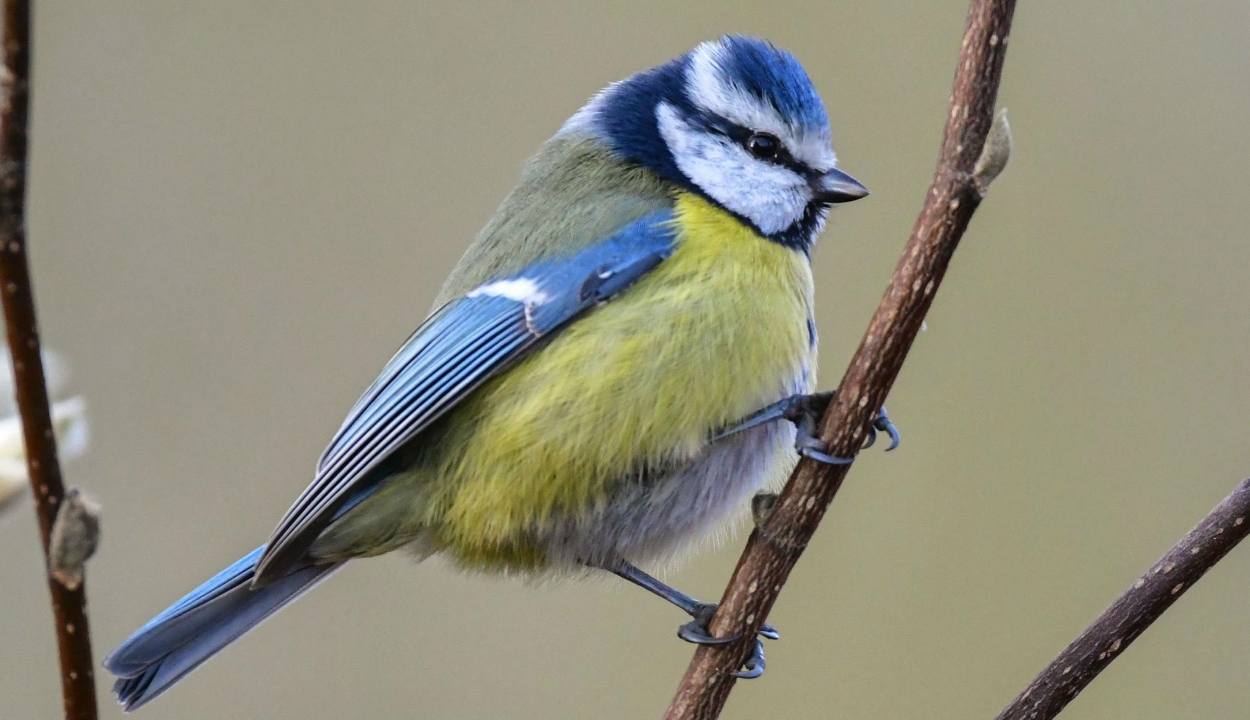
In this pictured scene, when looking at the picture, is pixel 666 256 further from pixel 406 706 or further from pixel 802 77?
pixel 406 706

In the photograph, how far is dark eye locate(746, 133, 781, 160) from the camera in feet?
4.87

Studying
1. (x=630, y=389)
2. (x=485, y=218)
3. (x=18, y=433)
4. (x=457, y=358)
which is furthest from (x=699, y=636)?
(x=485, y=218)

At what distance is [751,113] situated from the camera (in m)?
1.49

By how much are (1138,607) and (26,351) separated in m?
0.84

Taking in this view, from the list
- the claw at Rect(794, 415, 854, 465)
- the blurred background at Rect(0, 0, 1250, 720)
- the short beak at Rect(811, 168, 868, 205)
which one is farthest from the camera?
the blurred background at Rect(0, 0, 1250, 720)

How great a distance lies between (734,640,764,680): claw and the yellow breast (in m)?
0.22

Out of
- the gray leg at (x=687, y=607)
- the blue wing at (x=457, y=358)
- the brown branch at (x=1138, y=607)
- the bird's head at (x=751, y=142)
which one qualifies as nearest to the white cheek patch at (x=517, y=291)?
the blue wing at (x=457, y=358)

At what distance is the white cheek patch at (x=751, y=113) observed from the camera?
1.48 m

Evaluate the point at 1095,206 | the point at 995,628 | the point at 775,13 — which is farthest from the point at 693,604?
the point at 775,13

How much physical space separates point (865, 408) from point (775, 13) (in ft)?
5.76

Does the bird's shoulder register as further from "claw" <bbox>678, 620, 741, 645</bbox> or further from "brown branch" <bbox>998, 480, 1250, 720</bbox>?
"brown branch" <bbox>998, 480, 1250, 720</bbox>

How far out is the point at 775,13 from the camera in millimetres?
2648

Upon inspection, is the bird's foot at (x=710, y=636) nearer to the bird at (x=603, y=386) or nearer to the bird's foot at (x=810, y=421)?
the bird at (x=603, y=386)

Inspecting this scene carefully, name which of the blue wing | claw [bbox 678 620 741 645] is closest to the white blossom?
the blue wing
